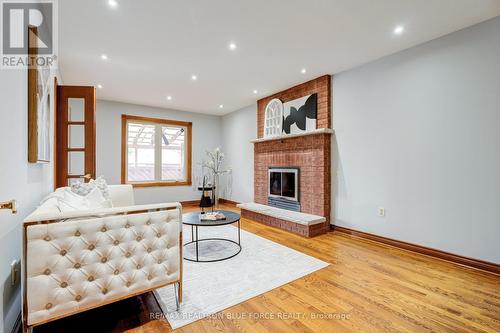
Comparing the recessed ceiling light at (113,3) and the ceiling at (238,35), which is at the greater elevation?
the ceiling at (238,35)

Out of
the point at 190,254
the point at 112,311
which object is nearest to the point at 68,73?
the point at 190,254

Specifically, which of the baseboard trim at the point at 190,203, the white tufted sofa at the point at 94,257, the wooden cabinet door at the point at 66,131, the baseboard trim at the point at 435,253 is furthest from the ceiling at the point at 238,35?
the baseboard trim at the point at 190,203

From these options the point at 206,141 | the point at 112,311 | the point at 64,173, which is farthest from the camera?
the point at 206,141

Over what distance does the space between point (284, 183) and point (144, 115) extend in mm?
3890

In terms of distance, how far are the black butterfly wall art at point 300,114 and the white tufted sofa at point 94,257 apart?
3.15 metres

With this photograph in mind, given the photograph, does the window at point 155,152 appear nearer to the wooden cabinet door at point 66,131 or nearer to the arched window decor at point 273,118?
the wooden cabinet door at point 66,131

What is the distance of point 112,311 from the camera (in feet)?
5.79

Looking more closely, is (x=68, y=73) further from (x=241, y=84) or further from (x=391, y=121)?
(x=391, y=121)

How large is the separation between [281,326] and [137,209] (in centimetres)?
129

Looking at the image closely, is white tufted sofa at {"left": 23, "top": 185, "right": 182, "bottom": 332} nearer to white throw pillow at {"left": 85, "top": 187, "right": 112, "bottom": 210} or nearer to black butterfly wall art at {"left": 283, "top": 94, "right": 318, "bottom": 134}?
white throw pillow at {"left": 85, "top": 187, "right": 112, "bottom": 210}

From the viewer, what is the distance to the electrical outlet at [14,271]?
1505mm

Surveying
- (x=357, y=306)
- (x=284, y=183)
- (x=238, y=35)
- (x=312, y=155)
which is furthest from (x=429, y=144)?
(x=238, y=35)

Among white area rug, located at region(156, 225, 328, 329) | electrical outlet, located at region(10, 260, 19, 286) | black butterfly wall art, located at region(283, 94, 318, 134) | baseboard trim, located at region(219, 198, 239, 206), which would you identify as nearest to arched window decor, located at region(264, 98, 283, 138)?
black butterfly wall art, located at region(283, 94, 318, 134)

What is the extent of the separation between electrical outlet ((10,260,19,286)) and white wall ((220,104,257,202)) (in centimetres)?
449
